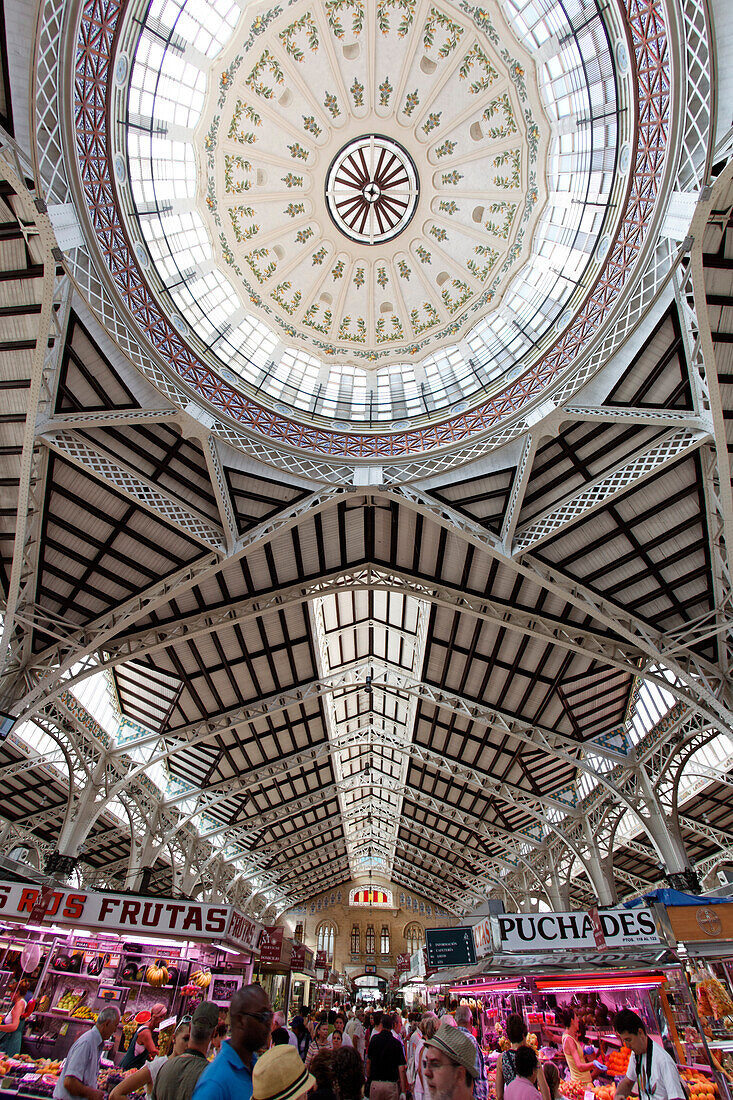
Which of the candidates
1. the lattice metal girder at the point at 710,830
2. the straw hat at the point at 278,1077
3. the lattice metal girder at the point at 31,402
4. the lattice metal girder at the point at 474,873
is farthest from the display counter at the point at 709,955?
the lattice metal girder at the point at 474,873

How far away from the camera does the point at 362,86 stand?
64.5 ft

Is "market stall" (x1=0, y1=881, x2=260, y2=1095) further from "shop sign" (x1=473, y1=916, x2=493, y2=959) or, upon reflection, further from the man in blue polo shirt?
the man in blue polo shirt

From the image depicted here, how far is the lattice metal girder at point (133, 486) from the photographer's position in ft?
46.8

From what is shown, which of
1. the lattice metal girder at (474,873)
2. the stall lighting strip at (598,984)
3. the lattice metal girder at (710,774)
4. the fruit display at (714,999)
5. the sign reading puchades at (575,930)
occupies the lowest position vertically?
the fruit display at (714,999)

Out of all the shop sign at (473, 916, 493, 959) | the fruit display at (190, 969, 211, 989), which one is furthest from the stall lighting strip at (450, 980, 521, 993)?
the fruit display at (190, 969, 211, 989)

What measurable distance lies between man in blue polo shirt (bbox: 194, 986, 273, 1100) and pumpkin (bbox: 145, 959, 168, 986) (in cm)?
1248

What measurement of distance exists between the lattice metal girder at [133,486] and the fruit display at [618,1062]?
15.3 meters

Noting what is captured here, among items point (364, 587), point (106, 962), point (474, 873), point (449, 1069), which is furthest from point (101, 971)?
point (474, 873)

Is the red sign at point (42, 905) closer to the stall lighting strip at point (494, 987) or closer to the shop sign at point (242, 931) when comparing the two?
the shop sign at point (242, 931)

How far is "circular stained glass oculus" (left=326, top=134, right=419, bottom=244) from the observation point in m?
21.0

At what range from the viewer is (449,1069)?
3.75 m

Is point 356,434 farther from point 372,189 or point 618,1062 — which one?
point 618,1062

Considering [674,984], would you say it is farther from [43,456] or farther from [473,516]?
[43,456]

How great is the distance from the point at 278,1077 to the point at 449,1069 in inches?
50.1
